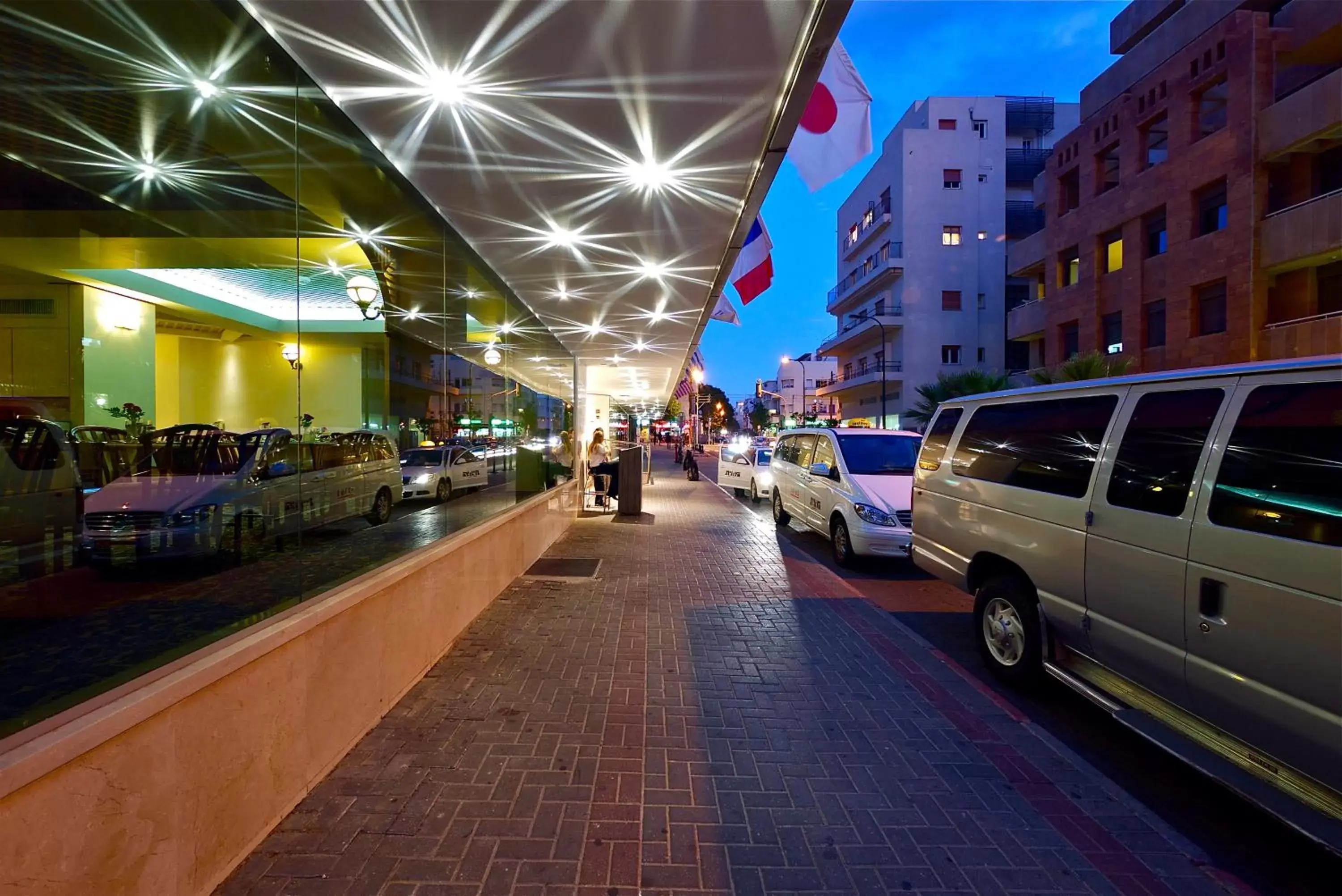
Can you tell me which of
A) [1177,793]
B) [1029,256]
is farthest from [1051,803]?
[1029,256]

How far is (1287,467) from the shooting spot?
264 centimetres

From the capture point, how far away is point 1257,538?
263cm

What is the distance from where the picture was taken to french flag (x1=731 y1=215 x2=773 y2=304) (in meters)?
8.73

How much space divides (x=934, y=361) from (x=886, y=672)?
41.3 m

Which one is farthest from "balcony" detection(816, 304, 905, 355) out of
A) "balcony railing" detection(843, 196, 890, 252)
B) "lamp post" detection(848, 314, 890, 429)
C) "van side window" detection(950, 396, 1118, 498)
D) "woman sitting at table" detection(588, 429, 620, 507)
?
"van side window" detection(950, 396, 1118, 498)

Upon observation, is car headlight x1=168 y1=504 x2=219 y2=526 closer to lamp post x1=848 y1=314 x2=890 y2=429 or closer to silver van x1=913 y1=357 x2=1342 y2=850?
silver van x1=913 y1=357 x2=1342 y2=850

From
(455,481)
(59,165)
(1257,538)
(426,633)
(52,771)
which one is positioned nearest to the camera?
(52,771)

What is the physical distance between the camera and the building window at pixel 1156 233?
927 inches

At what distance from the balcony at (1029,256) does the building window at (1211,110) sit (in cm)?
768

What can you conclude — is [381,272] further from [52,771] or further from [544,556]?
[544,556]

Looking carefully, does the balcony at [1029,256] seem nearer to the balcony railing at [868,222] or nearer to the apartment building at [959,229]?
the apartment building at [959,229]

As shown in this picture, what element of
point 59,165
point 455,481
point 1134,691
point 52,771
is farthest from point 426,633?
point 1134,691

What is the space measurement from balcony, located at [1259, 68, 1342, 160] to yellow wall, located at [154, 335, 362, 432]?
26986mm

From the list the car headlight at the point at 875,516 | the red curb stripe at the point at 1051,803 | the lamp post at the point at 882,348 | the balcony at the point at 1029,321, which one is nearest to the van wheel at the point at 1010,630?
the red curb stripe at the point at 1051,803
